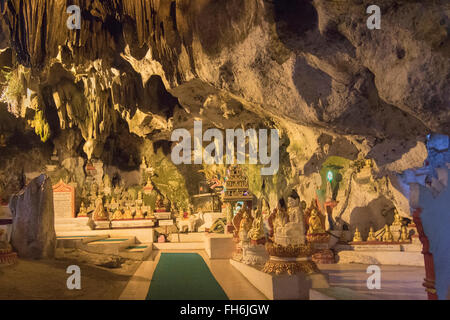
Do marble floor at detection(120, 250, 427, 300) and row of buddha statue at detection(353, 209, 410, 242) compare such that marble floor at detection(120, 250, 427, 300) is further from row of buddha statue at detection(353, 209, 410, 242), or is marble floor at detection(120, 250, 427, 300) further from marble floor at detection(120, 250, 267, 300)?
row of buddha statue at detection(353, 209, 410, 242)

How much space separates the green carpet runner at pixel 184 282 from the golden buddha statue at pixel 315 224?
2.89 metres

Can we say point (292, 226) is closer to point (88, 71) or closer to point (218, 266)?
point (218, 266)

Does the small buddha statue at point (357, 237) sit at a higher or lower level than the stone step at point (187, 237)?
higher

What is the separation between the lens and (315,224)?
9.65 m

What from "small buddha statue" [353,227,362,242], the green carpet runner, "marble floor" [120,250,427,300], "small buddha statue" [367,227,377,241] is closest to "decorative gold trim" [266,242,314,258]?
"marble floor" [120,250,427,300]

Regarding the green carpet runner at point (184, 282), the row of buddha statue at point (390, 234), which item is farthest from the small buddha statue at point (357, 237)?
the green carpet runner at point (184, 282)

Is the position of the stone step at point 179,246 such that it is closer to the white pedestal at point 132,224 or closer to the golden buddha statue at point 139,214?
the white pedestal at point 132,224

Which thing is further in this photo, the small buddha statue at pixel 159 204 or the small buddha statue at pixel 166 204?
the small buddha statue at pixel 166 204

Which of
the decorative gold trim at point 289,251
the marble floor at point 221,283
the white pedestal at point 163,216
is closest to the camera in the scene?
the marble floor at point 221,283

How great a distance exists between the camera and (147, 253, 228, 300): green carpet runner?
610 centimetres

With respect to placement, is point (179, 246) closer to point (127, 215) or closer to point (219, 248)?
point (219, 248)

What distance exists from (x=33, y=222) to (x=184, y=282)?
3.74 meters

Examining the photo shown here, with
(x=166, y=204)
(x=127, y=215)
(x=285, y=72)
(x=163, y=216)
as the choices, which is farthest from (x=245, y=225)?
(x=166, y=204)

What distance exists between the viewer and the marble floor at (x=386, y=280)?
18.1 feet
